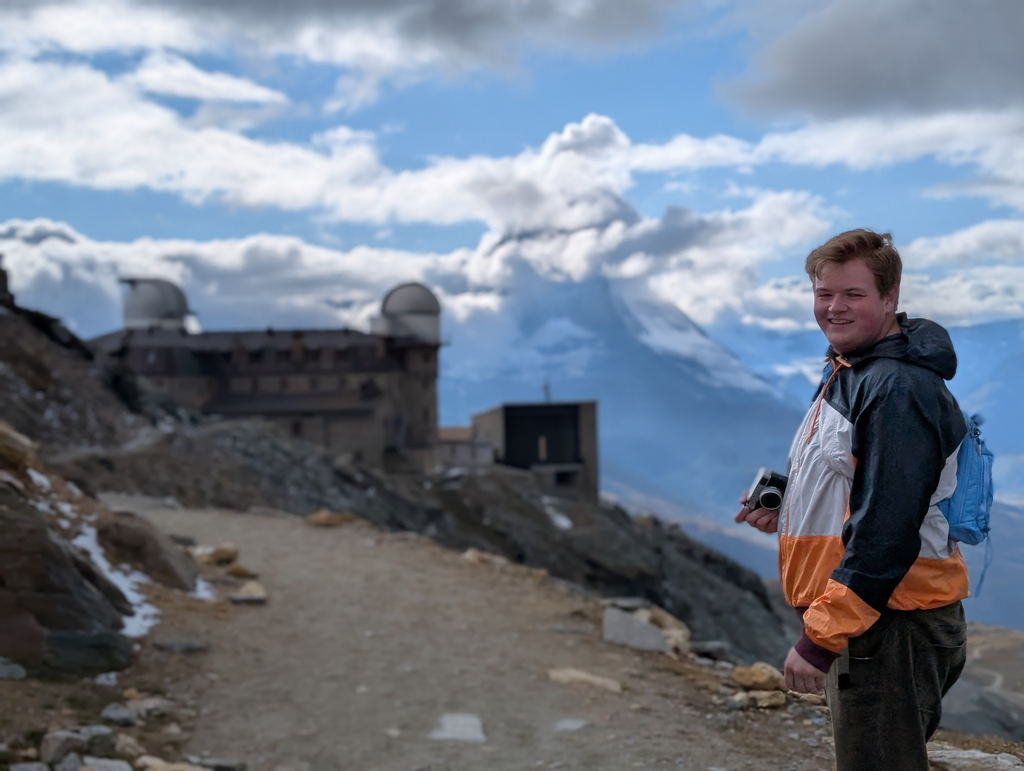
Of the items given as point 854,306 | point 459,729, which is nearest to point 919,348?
point 854,306

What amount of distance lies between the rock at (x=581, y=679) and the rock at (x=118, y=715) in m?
3.66

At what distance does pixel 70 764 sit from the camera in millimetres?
5707

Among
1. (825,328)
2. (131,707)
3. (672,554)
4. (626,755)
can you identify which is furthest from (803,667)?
(672,554)

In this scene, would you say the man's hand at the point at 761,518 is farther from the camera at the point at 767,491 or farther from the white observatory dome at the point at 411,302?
the white observatory dome at the point at 411,302

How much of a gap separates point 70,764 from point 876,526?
212 inches

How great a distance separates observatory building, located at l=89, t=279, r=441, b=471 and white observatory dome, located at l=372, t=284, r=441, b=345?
70 millimetres

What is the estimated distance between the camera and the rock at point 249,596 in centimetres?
1089

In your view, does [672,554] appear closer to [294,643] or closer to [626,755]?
[294,643]

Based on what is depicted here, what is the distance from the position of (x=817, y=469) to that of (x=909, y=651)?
2.10 feet

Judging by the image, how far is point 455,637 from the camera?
9836 mm

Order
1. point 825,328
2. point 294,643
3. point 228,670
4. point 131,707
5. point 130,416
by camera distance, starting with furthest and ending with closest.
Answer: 1. point 130,416
2. point 294,643
3. point 228,670
4. point 131,707
5. point 825,328

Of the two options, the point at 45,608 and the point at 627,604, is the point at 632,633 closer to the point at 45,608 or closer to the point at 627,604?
the point at 627,604

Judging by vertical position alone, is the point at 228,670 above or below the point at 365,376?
below

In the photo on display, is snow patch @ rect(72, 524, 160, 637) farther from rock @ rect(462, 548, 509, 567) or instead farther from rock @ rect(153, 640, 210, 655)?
rock @ rect(462, 548, 509, 567)
